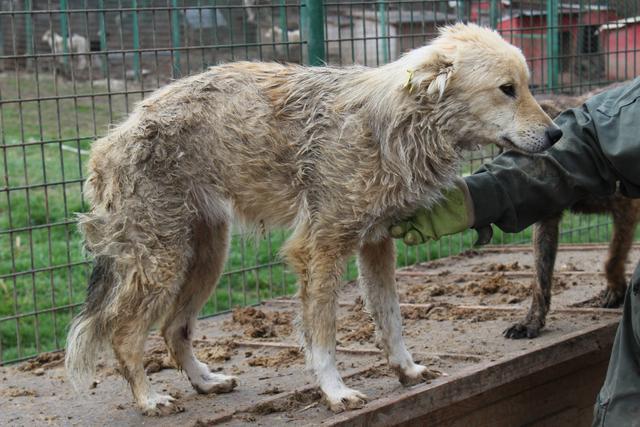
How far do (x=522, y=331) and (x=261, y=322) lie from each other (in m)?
1.53

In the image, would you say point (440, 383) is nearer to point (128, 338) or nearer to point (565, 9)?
point (128, 338)

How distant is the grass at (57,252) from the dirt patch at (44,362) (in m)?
0.22

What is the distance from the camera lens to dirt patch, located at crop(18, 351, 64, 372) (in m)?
5.08

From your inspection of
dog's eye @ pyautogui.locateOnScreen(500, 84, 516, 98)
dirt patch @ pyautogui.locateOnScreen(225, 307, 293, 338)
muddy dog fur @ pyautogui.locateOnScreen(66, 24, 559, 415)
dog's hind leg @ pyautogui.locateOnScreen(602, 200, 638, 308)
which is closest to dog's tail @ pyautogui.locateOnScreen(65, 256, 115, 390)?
muddy dog fur @ pyautogui.locateOnScreen(66, 24, 559, 415)

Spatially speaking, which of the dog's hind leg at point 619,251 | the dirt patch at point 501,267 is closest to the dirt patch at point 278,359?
the dog's hind leg at point 619,251

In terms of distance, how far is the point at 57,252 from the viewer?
7.82 meters

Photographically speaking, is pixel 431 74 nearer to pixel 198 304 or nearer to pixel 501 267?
pixel 198 304

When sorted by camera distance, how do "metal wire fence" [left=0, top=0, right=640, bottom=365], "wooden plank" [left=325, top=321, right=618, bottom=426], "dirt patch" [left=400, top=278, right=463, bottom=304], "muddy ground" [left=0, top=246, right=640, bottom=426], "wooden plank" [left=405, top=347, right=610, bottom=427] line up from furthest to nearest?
"metal wire fence" [left=0, top=0, right=640, bottom=365], "dirt patch" [left=400, top=278, right=463, bottom=304], "wooden plank" [left=405, top=347, right=610, bottom=427], "muddy ground" [left=0, top=246, right=640, bottom=426], "wooden plank" [left=325, top=321, right=618, bottom=426]

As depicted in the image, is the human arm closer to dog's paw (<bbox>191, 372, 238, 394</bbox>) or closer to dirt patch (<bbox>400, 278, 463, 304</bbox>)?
dog's paw (<bbox>191, 372, 238, 394</bbox>)

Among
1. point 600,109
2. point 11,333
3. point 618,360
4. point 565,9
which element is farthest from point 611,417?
point 565,9

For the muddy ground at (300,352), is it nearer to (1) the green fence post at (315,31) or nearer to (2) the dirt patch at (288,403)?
(2) the dirt patch at (288,403)

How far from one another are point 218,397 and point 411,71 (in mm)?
1651

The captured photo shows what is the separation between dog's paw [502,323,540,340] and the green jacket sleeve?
125cm

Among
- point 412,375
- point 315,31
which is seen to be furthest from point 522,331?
point 315,31
